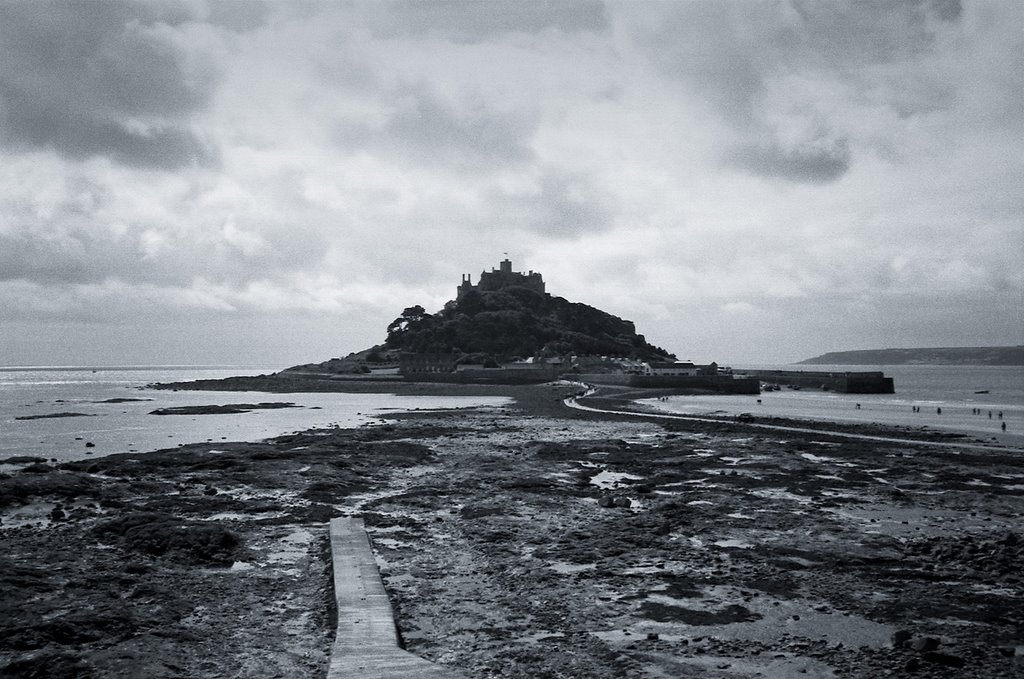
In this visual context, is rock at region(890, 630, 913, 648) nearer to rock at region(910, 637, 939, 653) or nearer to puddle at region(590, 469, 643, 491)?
rock at region(910, 637, 939, 653)

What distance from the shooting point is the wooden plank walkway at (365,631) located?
7840mm

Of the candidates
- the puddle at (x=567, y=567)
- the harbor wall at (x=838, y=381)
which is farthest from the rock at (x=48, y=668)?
the harbor wall at (x=838, y=381)

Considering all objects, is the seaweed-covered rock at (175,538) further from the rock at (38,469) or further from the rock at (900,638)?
the rock at (900,638)

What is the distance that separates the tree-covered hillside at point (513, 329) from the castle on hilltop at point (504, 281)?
792 cm

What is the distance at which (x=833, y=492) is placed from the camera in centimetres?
1914

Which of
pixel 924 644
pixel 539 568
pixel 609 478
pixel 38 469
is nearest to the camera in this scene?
pixel 924 644

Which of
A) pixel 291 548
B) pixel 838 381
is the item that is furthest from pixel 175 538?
pixel 838 381

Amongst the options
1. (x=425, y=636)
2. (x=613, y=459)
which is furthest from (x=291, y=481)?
(x=425, y=636)

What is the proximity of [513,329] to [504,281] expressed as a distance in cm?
3454

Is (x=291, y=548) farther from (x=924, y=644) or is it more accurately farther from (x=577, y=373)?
(x=577, y=373)

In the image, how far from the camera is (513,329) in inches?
6073

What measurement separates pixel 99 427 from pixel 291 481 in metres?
29.4

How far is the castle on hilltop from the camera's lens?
18475 centimetres

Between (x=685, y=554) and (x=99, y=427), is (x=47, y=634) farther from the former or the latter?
(x=99, y=427)
